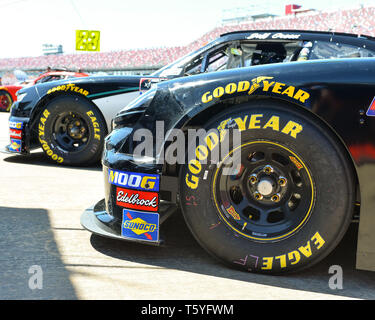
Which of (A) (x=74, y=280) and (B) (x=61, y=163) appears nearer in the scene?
(A) (x=74, y=280)

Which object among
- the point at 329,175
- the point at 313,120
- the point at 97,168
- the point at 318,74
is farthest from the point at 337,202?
the point at 97,168

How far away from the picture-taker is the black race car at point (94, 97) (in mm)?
4676

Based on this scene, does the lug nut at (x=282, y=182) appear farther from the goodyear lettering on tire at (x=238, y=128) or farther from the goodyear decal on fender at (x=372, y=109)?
the goodyear decal on fender at (x=372, y=109)

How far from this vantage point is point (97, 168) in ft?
17.8

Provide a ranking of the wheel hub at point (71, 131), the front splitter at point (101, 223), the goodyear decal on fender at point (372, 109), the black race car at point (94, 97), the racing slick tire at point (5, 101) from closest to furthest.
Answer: the goodyear decal on fender at point (372, 109)
the front splitter at point (101, 223)
the black race car at point (94, 97)
the wheel hub at point (71, 131)
the racing slick tire at point (5, 101)

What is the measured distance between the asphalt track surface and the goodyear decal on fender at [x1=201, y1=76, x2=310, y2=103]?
88cm

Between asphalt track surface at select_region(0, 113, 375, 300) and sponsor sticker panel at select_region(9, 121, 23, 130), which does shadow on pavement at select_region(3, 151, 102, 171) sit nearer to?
sponsor sticker panel at select_region(9, 121, 23, 130)

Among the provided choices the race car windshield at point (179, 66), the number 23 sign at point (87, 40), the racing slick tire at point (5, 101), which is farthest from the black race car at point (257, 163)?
the number 23 sign at point (87, 40)

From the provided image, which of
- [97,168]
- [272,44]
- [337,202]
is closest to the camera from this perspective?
[337,202]

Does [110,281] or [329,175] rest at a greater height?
[329,175]

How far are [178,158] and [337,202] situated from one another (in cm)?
81

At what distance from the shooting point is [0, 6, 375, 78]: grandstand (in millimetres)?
29984

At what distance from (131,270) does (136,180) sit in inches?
18.3

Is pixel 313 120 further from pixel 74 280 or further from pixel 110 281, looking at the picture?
pixel 74 280
